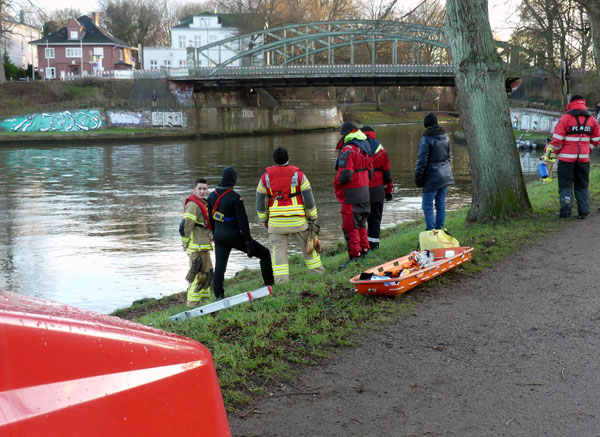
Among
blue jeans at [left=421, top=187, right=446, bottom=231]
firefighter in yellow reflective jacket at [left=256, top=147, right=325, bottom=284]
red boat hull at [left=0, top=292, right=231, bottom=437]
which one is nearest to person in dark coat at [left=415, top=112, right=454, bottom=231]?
blue jeans at [left=421, top=187, right=446, bottom=231]

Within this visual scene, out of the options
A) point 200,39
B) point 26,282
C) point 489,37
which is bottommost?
point 26,282

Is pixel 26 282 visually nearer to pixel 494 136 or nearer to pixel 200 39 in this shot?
pixel 494 136

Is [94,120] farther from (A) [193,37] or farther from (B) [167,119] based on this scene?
(A) [193,37]

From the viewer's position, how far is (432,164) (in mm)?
10414

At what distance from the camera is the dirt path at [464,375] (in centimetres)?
417

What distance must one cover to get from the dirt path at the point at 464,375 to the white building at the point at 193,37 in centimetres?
8905

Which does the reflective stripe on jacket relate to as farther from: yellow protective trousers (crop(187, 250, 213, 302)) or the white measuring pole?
the white measuring pole

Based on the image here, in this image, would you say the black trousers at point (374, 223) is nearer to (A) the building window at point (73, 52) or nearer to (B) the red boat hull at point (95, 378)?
(B) the red boat hull at point (95, 378)

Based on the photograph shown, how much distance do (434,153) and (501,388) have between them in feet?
20.0

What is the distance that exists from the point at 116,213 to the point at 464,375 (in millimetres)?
16733

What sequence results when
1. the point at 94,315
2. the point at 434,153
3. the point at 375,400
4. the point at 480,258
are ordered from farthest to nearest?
the point at 434,153 → the point at 480,258 → the point at 375,400 → the point at 94,315

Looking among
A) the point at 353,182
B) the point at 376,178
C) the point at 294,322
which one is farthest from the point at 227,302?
the point at 376,178

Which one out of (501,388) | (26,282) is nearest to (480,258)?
(501,388)

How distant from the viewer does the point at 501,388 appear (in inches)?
185
